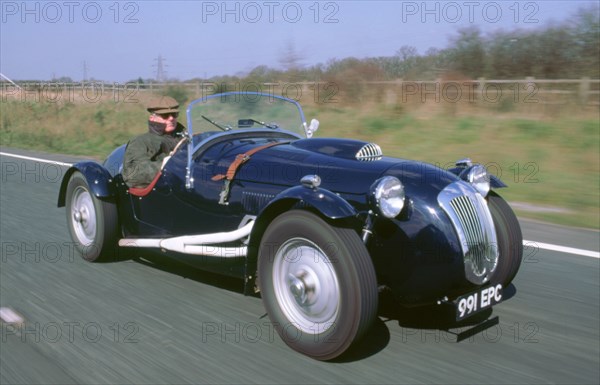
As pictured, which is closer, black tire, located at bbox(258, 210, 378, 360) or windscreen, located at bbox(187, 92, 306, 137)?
black tire, located at bbox(258, 210, 378, 360)

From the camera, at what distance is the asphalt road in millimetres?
3398

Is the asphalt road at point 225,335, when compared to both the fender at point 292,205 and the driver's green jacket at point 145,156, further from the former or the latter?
the driver's green jacket at point 145,156

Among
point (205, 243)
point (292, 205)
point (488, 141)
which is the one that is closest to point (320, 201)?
point (292, 205)

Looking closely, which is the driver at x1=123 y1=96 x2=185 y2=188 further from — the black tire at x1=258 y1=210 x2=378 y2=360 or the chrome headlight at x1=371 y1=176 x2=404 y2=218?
the chrome headlight at x1=371 y1=176 x2=404 y2=218

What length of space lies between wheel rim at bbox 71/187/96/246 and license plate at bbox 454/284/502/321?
3378 mm

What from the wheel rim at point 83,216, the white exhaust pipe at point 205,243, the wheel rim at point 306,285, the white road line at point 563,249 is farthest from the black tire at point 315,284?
the white road line at point 563,249

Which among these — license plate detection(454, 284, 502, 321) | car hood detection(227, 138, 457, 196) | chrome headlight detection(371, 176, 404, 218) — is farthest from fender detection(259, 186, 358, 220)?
license plate detection(454, 284, 502, 321)

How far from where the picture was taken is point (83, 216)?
5859 millimetres

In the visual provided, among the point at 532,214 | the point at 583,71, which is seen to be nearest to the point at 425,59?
the point at 583,71

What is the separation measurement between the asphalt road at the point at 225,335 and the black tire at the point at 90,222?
134mm

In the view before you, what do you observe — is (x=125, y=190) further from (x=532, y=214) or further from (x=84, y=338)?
(x=532, y=214)

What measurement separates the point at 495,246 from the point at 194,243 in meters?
2.04

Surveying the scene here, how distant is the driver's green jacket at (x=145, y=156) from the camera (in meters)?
5.25

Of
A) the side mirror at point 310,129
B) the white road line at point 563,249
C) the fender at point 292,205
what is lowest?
the white road line at point 563,249
